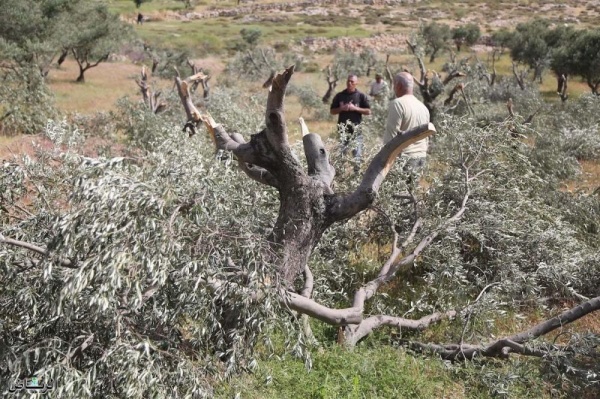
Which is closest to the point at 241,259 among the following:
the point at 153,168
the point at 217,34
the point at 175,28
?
the point at 153,168

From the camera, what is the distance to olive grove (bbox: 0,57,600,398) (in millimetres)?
2977

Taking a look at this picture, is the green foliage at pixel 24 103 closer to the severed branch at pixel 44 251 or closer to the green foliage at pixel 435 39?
the severed branch at pixel 44 251

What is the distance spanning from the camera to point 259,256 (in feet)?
11.1

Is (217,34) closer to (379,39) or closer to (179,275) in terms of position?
(379,39)

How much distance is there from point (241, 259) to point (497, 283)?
2.95m

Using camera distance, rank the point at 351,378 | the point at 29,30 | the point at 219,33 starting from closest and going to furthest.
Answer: the point at 351,378 < the point at 29,30 < the point at 219,33

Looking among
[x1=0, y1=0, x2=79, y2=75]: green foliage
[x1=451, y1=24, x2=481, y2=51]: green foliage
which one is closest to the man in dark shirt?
[x1=0, y1=0, x2=79, y2=75]: green foliage

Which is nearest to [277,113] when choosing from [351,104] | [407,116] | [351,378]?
[351,378]

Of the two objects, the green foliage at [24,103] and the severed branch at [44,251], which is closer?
the severed branch at [44,251]

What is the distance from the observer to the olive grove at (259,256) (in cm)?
298

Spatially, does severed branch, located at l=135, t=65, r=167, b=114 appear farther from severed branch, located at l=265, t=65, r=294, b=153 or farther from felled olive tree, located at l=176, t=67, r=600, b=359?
severed branch, located at l=265, t=65, r=294, b=153

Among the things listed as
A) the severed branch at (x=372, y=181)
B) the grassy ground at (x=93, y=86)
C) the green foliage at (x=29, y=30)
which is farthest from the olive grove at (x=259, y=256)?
the green foliage at (x=29, y=30)

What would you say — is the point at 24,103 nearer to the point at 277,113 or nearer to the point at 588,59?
the point at 277,113

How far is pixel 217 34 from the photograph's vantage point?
191 feet
